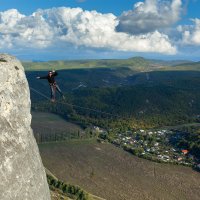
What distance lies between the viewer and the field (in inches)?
2785

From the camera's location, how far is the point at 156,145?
111 m

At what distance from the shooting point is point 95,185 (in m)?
72.5

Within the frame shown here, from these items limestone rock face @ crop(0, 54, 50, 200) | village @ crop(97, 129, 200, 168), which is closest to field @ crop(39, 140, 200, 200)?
village @ crop(97, 129, 200, 168)

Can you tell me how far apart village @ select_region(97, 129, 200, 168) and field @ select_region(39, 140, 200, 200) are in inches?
152

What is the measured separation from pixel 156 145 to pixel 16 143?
309 ft

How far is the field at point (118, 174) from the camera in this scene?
70750mm

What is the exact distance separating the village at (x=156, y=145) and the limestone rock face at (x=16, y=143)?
7518 cm

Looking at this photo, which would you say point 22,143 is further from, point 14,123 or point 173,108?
point 173,108

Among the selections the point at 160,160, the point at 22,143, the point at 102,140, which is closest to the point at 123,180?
the point at 160,160

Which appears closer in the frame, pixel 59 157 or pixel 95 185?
pixel 95 185

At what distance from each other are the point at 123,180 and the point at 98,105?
110345 millimetres

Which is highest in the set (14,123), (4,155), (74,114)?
(14,123)

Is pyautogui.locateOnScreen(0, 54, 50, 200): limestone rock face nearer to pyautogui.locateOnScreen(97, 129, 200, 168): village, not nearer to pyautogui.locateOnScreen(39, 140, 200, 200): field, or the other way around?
pyautogui.locateOnScreen(39, 140, 200, 200): field

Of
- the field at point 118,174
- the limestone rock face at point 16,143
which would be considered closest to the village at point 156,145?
the field at point 118,174
